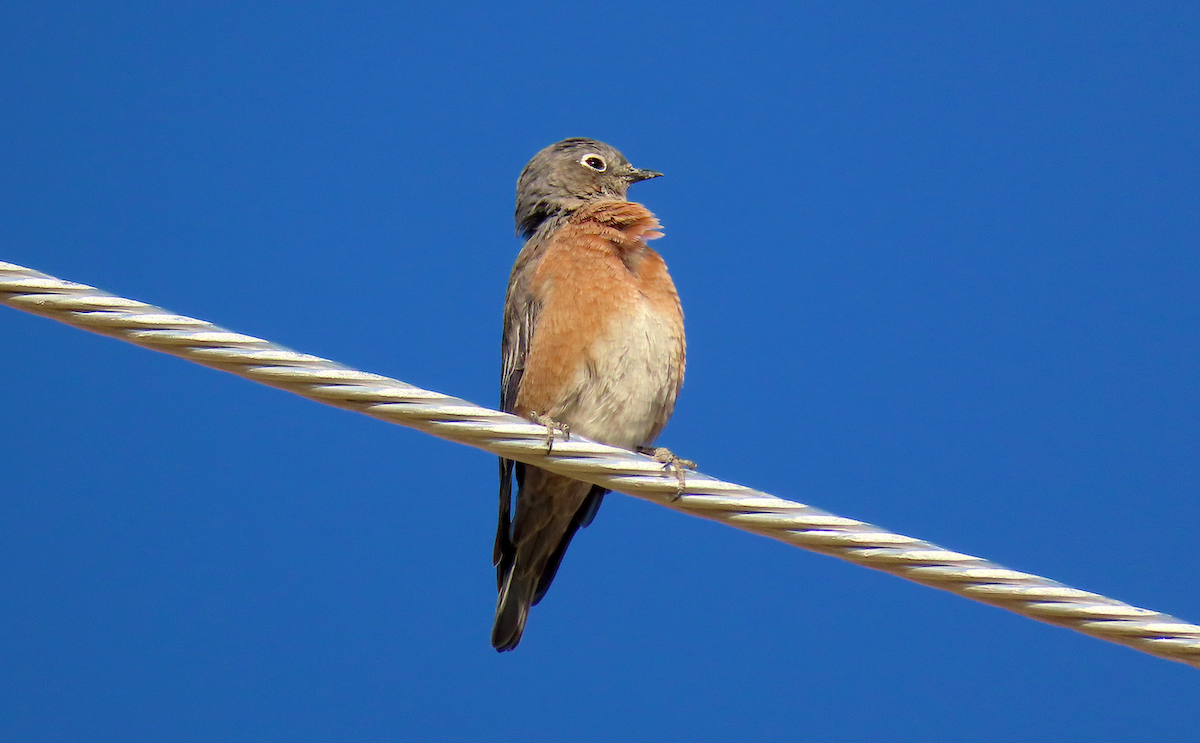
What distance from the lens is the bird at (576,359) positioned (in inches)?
223

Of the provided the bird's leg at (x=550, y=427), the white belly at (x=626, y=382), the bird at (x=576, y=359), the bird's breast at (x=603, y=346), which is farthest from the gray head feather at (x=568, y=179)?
the bird's leg at (x=550, y=427)

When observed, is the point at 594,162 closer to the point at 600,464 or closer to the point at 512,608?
the point at 512,608

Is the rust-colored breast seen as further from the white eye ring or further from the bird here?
the white eye ring

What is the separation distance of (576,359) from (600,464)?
1.85 meters

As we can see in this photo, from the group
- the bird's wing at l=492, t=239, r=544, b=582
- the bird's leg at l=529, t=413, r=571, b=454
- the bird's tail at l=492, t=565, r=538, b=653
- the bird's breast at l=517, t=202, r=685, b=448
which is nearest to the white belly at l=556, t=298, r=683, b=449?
the bird's breast at l=517, t=202, r=685, b=448

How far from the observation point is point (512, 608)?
614 cm

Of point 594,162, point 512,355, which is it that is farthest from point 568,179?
point 512,355

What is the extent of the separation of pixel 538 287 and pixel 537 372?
0.48 metres

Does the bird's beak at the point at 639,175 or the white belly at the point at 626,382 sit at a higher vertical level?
the bird's beak at the point at 639,175

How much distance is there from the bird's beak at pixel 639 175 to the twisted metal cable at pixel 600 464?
3.77 metres

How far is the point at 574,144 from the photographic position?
7.23 metres

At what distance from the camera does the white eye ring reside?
7.09 meters

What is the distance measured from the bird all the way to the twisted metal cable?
1373 mm

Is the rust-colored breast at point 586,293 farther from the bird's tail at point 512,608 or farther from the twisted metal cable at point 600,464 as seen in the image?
the twisted metal cable at point 600,464
